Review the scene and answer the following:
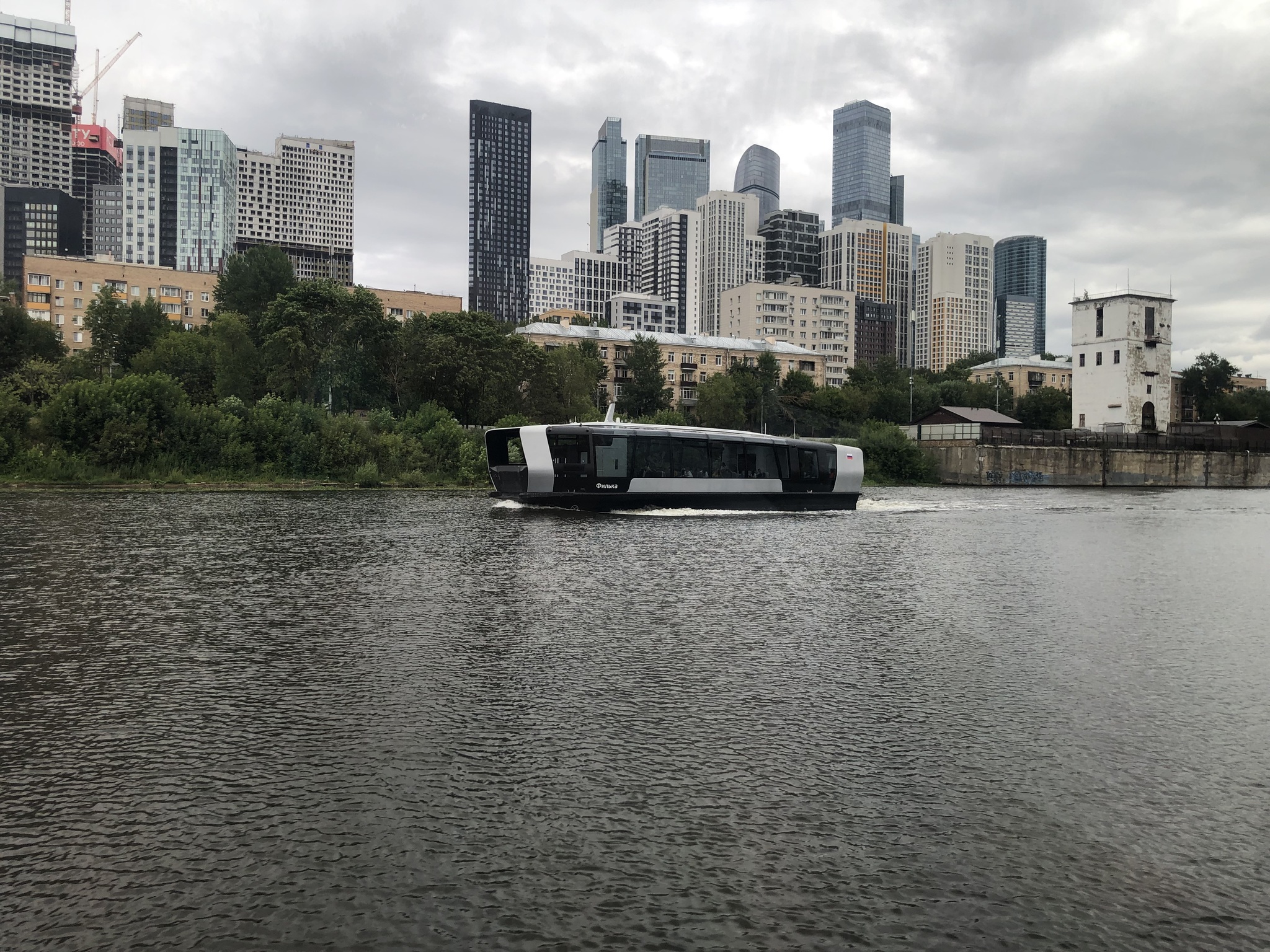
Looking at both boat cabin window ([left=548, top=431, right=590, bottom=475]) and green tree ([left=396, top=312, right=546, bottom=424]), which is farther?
green tree ([left=396, top=312, right=546, bottom=424])

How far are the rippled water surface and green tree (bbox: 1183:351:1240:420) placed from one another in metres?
128

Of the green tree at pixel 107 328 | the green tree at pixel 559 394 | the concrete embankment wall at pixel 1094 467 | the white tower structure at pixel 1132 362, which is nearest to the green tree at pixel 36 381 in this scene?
the green tree at pixel 107 328

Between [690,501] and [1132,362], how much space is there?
75.9m

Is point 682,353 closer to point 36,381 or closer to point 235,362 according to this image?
point 235,362

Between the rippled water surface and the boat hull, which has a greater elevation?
the boat hull

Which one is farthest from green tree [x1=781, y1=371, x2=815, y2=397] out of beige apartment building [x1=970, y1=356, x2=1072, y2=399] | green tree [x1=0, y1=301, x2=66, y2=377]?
green tree [x1=0, y1=301, x2=66, y2=377]

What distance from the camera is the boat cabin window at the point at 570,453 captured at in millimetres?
34688

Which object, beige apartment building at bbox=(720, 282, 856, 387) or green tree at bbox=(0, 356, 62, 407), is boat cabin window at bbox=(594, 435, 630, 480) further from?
beige apartment building at bbox=(720, 282, 856, 387)

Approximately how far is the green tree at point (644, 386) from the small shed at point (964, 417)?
32192 mm

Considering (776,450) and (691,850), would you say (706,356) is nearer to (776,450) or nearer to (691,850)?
(776,450)

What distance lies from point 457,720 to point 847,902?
3.85 metres

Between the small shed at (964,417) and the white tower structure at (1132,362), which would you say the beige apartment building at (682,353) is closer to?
the small shed at (964,417)

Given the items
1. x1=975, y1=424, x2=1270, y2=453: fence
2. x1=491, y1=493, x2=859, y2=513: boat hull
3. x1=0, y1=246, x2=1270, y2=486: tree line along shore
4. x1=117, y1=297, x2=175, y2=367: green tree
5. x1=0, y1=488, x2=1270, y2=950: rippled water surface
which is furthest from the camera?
x1=117, y1=297, x2=175, y2=367: green tree

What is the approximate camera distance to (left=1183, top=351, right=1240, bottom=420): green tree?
125 metres
